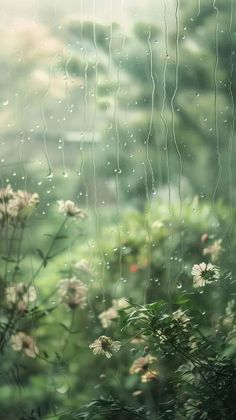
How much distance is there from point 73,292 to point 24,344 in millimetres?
176

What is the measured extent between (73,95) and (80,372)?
70 centimetres

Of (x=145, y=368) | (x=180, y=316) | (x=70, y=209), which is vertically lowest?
(x=145, y=368)

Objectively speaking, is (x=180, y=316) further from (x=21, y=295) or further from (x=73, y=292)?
(x=21, y=295)

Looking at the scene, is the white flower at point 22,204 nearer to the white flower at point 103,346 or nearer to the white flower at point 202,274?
the white flower at point 103,346

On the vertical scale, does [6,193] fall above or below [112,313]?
above

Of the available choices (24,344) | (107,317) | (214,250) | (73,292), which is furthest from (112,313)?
(214,250)

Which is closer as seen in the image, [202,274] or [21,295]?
[21,295]

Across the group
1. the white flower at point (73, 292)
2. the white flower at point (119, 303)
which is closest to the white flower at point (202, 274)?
the white flower at point (119, 303)

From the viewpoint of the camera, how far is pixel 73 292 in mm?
1589

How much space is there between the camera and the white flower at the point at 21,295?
1547 millimetres

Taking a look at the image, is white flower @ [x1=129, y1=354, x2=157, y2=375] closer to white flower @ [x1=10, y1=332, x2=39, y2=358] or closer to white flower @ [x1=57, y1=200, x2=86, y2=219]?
white flower @ [x1=10, y1=332, x2=39, y2=358]

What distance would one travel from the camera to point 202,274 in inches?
67.1

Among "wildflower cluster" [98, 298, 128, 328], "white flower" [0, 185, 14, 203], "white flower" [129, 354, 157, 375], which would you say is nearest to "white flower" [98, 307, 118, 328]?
"wildflower cluster" [98, 298, 128, 328]

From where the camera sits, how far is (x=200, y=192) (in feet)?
5.59
